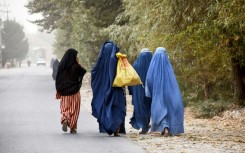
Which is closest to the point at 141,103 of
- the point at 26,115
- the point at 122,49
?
the point at 26,115

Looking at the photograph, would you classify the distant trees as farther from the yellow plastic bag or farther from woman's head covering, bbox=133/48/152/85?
the yellow plastic bag

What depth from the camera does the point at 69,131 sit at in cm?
1359

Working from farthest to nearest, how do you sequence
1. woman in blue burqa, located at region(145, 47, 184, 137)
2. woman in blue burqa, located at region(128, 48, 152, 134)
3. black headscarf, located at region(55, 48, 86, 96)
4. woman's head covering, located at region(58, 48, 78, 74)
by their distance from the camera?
woman's head covering, located at region(58, 48, 78, 74) < black headscarf, located at region(55, 48, 86, 96) < woman in blue burqa, located at region(128, 48, 152, 134) < woman in blue burqa, located at region(145, 47, 184, 137)

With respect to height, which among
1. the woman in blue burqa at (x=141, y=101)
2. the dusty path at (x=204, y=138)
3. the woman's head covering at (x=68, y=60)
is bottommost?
the dusty path at (x=204, y=138)

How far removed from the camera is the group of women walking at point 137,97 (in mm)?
12242

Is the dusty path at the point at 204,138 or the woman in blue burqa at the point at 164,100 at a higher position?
the woman in blue burqa at the point at 164,100

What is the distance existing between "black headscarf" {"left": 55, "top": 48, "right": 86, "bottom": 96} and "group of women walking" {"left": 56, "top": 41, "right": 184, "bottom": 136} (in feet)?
0.07

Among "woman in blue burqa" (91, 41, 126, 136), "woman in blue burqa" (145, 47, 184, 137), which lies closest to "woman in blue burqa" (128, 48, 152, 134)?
"woman in blue burqa" (91, 41, 126, 136)

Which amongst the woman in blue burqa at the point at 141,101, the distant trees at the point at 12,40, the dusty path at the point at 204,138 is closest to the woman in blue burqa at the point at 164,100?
the dusty path at the point at 204,138

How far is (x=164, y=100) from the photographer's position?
40.4 feet

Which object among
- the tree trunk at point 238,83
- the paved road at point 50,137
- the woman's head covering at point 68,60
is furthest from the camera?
the tree trunk at point 238,83

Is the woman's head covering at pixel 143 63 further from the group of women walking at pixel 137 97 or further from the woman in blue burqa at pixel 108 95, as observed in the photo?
the woman in blue burqa at pixel 108 95

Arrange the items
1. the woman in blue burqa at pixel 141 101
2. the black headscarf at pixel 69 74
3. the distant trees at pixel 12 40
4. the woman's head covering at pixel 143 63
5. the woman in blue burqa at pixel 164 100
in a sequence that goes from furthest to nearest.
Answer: the distant trees at pixel 12 40 < the black headscarf at pixel 69 74 < the woman's head covering at pixel 143 63 < the woman in blue burqa at pixel 141 101 < the woman in blue burqa at pixel 164 100

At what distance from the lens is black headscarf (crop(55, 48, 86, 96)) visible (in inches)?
523
